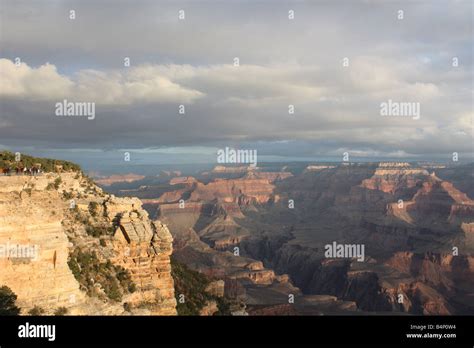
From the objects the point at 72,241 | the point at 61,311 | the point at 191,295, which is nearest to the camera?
the point at 61,311

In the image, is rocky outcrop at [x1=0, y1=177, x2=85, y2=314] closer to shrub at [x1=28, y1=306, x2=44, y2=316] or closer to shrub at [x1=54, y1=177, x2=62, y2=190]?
shrub at [x1=28, y1=306, x2=44, y2=316]

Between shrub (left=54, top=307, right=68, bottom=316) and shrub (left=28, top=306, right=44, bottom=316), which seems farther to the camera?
shrub (left=54, top=307, right=68, bottom=316)

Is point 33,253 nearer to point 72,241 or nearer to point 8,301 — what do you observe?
point 8,301

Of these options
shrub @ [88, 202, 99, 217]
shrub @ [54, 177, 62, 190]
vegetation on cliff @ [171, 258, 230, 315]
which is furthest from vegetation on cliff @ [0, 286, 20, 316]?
vegetation on cliff @ [171, 258, 230, 315]

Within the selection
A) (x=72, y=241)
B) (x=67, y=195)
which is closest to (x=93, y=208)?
(x=67, y=195)

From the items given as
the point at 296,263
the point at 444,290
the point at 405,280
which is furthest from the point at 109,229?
the point at 296,263

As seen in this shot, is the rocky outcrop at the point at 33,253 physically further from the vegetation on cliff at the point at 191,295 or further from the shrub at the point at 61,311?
the vegetation on cliff at the point at 191,295
